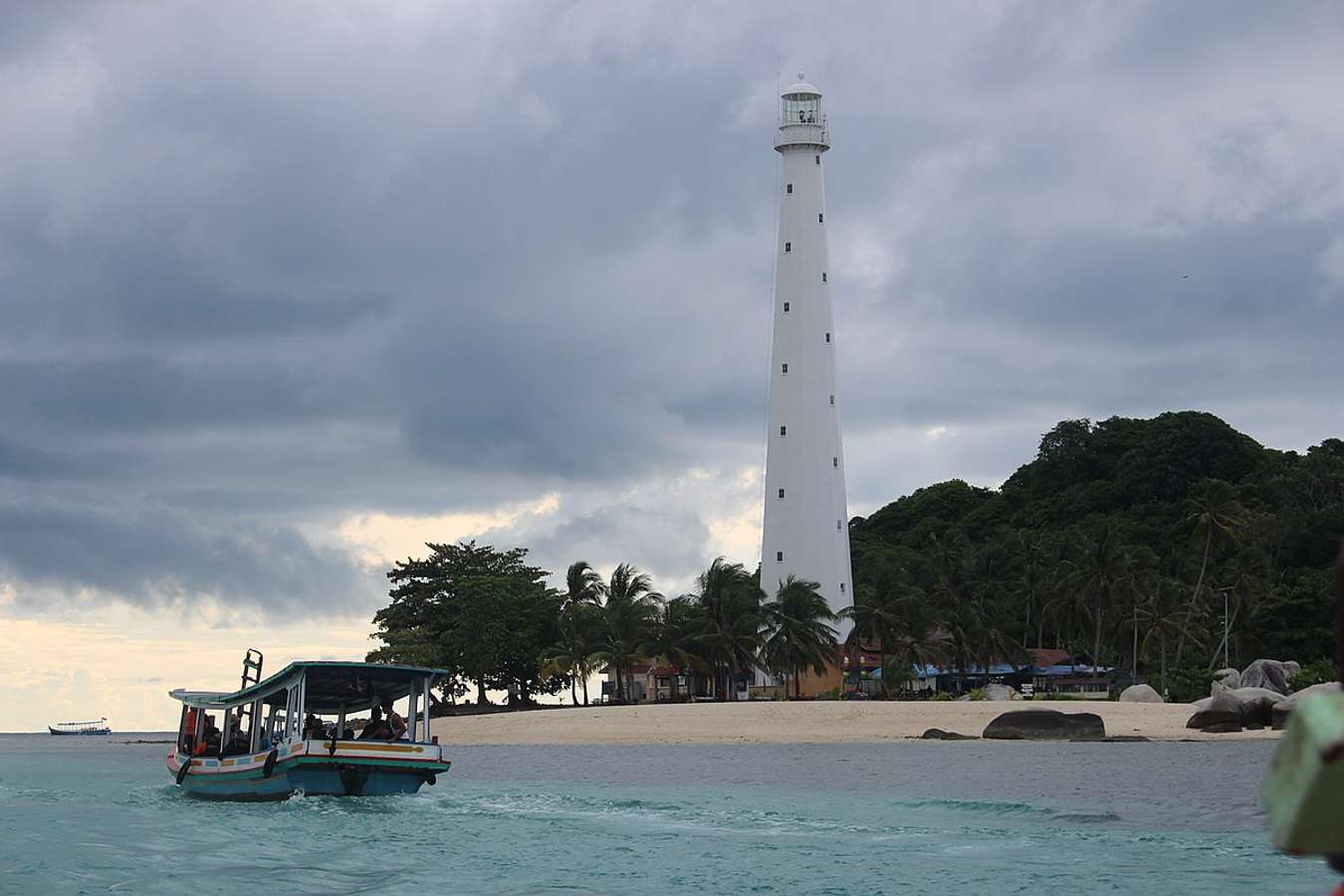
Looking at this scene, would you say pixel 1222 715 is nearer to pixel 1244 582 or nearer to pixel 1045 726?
pixel 1045 726

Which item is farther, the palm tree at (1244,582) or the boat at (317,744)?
the palm tree at (1244,582)

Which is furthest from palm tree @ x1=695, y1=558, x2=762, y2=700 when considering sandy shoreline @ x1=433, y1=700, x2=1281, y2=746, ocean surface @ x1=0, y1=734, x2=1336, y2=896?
ocean surface @ x1=0, y1=734, x2=1336, y2=896

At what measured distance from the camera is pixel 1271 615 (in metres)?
85.1

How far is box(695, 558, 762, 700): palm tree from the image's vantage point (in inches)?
3730

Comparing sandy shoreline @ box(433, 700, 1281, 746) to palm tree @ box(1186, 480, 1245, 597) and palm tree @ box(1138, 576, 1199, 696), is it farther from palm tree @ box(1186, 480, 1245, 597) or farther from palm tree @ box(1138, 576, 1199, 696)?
palm tree @ box(1186, 480, 1245, 597)

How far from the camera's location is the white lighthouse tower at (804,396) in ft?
295

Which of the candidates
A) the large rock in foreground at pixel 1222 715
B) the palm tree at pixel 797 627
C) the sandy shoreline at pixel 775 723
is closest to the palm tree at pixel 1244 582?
the sandy shoreline at pixel 775 723

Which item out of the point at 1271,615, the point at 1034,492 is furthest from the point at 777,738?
the point at 1034,492

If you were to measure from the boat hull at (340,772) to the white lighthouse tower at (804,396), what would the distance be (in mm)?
53934

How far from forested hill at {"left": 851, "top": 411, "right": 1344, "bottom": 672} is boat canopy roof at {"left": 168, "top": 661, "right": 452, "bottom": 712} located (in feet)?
186

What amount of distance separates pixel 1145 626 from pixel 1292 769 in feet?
317

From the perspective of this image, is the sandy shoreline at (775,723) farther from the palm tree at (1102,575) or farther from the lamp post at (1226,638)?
the palm tree at (1102,575)

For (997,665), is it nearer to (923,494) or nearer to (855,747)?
(923,494)

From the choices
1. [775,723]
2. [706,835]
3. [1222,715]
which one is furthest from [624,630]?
[706,835]
